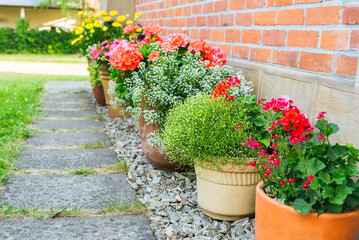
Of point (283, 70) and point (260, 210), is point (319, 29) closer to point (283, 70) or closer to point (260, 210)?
point (283, 70)

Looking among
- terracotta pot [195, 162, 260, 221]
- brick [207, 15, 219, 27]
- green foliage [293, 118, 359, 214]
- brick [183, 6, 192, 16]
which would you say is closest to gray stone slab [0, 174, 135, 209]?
terracotta pot [195, 162, 260, 221]

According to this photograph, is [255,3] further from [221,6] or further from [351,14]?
[351,14]

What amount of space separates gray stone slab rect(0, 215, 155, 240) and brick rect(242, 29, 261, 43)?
4.66ft

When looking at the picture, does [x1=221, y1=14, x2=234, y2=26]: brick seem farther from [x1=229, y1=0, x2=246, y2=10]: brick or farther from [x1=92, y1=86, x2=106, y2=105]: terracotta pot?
[x1=92, y1=86, x2=106, y2=105]: terracotta pot

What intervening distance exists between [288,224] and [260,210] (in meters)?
0.18

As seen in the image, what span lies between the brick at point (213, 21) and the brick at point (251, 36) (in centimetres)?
48

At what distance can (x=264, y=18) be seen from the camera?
2518mm

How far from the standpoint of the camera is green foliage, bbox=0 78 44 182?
3100 mm

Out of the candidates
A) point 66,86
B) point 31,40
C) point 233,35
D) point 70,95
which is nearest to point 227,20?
point 233,35

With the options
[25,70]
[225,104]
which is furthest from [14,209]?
[25,70]

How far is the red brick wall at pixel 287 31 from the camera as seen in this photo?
6.07ft

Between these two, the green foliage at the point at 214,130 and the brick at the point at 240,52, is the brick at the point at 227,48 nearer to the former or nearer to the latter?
the brick at the point at 240,52

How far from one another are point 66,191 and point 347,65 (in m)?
1.83

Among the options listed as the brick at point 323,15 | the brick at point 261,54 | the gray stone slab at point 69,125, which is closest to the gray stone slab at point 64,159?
the gray stone slab at point 69,125
